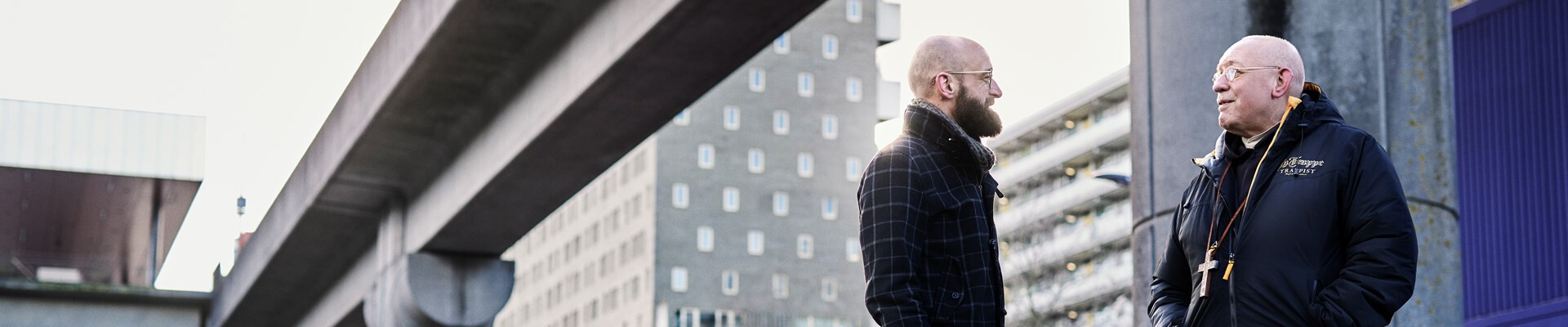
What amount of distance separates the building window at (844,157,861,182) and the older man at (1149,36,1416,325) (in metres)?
98.4

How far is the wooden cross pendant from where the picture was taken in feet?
16.0

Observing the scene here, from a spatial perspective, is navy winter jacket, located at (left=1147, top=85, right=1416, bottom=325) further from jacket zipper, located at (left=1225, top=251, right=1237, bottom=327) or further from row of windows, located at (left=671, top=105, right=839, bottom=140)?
row of windows, located at (left=671, top=105, right=839, bottom=140)

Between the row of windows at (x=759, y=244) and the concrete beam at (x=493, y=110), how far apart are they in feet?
248

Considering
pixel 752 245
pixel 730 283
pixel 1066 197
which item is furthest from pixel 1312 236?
pixel 752 245

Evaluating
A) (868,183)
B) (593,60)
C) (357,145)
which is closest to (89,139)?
(357,145)

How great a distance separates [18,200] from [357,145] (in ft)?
66.4

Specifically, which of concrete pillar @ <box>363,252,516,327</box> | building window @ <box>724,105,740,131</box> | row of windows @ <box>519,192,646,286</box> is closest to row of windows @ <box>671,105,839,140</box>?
building window @ <box>724,105,740,131</box>

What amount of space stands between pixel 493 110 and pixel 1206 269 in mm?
13143

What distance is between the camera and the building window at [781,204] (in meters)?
102

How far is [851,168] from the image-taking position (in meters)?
104

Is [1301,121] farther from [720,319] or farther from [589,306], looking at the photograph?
[589,306]

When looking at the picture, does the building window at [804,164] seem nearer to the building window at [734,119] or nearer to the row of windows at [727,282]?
the building window at [734,119]

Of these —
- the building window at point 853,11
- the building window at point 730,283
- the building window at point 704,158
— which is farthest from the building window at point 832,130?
the building window at point 730,283

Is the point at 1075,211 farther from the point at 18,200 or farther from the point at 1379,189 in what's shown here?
the point at 1379,189
